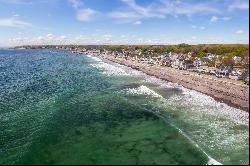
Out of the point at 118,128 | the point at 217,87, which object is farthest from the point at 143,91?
the point at 118,128

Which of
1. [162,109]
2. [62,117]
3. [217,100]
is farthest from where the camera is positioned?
[217,100]

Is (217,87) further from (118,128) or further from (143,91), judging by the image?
(118,128)

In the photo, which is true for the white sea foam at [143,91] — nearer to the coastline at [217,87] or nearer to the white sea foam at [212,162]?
the coastline at [217,87]

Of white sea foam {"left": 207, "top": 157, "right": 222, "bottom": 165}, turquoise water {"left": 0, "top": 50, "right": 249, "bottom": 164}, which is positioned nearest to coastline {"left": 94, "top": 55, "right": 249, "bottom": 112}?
turquoise water {"left": 0, "top": 50, "right": 249, "bottom": 164}

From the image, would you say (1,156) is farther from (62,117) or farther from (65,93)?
(65,93)

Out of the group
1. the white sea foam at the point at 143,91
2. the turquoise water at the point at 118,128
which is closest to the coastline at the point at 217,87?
the turquoise water at the point at 118,128

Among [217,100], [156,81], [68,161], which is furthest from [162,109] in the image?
[156,81]

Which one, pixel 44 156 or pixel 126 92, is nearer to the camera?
pixel 44 156

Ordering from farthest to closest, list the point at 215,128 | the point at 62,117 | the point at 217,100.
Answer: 1. the point at 217,100
2. the point at 62,117
3. the point at 215,128
